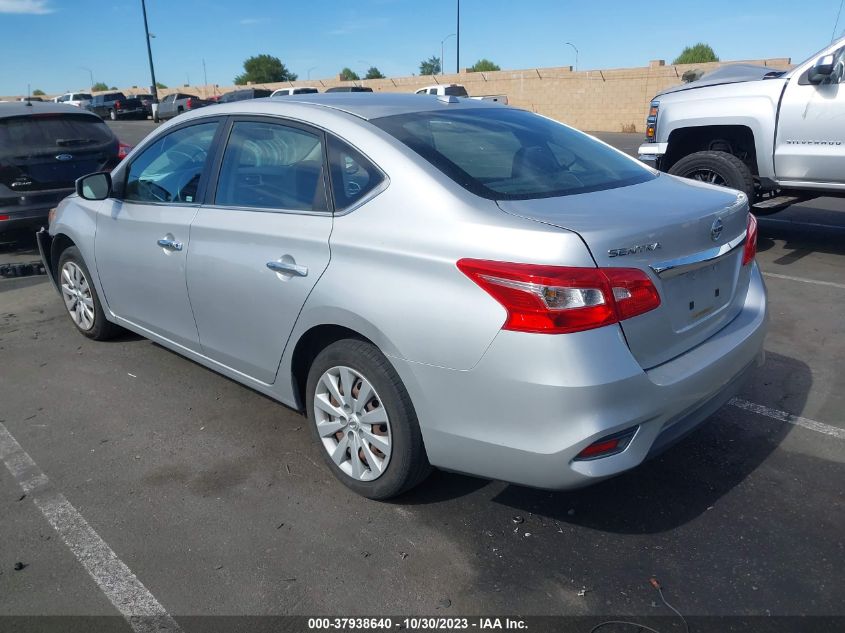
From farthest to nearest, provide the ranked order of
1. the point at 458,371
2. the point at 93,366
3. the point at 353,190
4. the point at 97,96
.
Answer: the point at 97,96 < the point at 93,366 < the point at 353,190 < the point at 458,371

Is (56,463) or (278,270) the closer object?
(278,270)

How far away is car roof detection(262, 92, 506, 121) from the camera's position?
3.27m

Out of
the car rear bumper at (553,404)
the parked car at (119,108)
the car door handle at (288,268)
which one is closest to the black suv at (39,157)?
the car door handle at (288,268)

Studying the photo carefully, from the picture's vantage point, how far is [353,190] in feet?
9.76

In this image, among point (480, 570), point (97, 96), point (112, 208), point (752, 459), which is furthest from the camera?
point (97, 96)


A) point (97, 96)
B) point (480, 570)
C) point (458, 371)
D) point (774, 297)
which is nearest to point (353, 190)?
point (458, 371)

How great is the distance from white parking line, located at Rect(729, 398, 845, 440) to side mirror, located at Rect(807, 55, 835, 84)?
4.03 m

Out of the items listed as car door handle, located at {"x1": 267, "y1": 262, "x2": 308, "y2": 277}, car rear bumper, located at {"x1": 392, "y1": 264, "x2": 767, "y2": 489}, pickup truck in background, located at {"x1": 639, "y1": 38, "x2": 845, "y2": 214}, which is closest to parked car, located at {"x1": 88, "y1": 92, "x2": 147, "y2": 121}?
pickup truck in background, located at {"x1": 639, "y1": 38, "x2": 845, "y2": 214}

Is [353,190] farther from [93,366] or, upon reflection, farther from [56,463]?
[93,366]

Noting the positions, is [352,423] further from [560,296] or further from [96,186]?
[96,186]

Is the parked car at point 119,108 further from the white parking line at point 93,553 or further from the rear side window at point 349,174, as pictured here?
the rear side window at point 349,174

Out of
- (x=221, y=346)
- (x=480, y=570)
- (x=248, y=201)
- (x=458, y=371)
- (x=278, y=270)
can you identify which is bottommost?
(x=480, y=570)

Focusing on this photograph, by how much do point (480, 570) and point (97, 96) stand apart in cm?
5213

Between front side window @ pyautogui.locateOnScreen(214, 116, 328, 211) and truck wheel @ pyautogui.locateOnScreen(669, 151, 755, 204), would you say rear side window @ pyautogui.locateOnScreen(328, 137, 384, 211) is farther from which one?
truck wheel @ pyautogui.locateOnScreen(669, 151, 755, 204)
